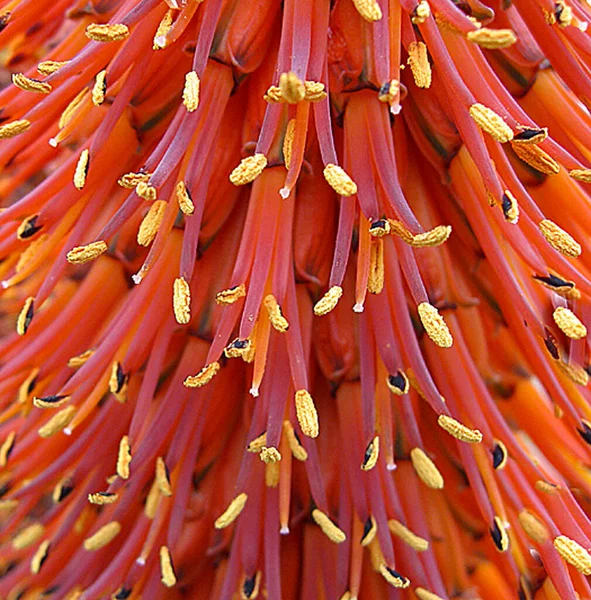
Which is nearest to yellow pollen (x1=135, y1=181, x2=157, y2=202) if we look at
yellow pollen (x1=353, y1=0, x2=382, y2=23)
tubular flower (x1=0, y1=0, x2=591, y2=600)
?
tubular flower (x1=0, y1=0, x2=591, y2=600)

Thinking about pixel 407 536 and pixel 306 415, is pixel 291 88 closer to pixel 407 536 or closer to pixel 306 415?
pixel 306 415

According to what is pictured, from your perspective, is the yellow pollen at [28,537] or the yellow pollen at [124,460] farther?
the yellow pollen at [28,537]

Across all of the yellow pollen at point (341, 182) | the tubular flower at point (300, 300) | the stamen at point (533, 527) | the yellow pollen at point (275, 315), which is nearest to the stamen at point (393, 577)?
the tubular flower at point (300, 300)

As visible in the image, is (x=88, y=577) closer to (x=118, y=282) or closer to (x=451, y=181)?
(x=118, y=282)

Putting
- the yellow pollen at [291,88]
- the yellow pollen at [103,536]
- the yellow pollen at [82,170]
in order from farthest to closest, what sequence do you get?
the yellow pollen at [103,536] → the yellow pollen at [82,170] → the yellow pollen at [291,88]

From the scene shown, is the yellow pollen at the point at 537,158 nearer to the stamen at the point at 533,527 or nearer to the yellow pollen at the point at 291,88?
the yellow pollen at the point at 291,88

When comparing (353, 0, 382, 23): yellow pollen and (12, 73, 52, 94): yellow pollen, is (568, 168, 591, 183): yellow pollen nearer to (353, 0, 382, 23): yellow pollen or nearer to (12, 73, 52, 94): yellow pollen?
(353, 0, 382, 23): yellow pollen
